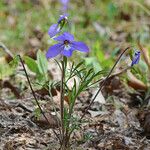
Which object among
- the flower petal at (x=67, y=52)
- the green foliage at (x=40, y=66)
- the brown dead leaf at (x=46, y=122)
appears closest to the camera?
the flower petal at (x=67, y=52)

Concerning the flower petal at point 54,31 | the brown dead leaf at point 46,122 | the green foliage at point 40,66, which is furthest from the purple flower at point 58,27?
the green foliage at point 40,66

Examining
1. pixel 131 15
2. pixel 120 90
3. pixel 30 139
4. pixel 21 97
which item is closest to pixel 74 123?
pixel 30 139

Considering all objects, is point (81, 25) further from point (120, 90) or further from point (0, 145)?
point (0, 145)

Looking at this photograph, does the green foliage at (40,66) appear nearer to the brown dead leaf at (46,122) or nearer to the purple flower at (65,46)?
the brown dead leaf at (46,122)

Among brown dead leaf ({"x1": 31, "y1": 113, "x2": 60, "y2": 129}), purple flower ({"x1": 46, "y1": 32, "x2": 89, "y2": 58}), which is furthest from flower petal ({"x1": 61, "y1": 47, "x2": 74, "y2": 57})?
brown dead leaf ({"x1": 31, "y1": 113, "x2": 60, "y2": 129})

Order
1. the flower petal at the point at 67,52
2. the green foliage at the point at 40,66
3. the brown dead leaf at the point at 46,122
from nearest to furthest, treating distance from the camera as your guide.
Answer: the flower petal at the point at 67,52 < the brown dead leaf at the point at 46,122 < the green foliage at the point at 40,66

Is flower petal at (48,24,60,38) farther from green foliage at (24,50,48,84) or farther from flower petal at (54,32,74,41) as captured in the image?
green foliage at (24,50,48,84)

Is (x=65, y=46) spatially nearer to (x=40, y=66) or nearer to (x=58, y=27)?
(x=58, y=27)

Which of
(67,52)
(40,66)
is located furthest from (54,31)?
(40,66)
